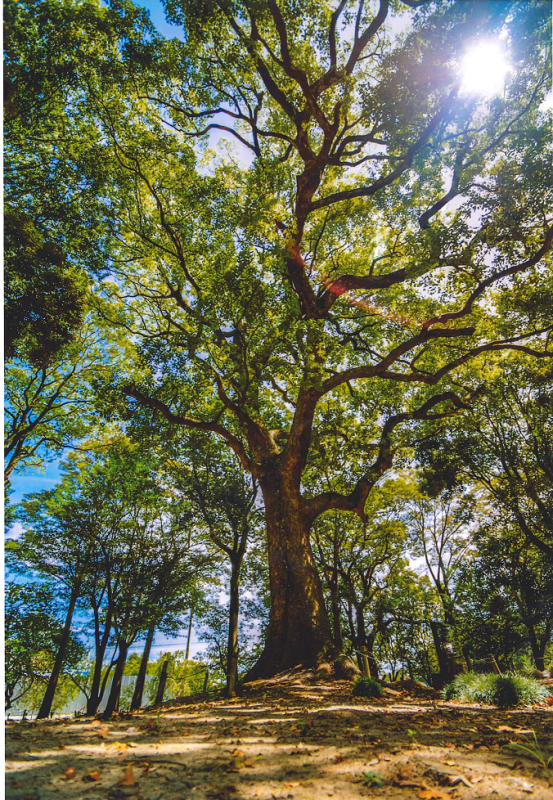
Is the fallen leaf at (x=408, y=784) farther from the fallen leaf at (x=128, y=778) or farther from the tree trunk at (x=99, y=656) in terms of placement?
the tree trunk at (x=99, y=656)

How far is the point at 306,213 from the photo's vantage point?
8.52 m

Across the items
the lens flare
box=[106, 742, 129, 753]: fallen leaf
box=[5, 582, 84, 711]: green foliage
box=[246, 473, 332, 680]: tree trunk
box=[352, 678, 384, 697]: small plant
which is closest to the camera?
box=[106, 742, 129, 753]: fallen leaf

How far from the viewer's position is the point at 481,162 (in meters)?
7.48

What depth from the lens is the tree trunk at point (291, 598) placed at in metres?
7.27

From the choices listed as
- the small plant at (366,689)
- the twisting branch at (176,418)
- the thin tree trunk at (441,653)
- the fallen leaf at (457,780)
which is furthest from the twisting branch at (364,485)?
the thin tree trunk at (441,653)

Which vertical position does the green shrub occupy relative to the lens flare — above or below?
below

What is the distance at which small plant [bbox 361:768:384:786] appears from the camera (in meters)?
2.23

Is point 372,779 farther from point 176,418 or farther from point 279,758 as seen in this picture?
point 176,418

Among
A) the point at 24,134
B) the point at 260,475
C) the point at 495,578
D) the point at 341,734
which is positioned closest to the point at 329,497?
the point at 260,475

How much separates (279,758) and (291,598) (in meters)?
5.37

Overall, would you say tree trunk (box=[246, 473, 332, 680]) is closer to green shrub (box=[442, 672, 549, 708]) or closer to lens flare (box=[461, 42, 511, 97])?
green shrub (box=[442, 672, 549, 708])

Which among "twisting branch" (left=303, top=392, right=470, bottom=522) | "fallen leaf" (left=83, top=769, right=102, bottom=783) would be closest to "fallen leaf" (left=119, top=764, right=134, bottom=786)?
"fallen leaf" (left=83, top=769, right=102, bottom=783)

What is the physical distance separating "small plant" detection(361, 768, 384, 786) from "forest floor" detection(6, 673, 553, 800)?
0.01m

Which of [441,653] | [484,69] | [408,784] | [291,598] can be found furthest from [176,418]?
[441,653]
